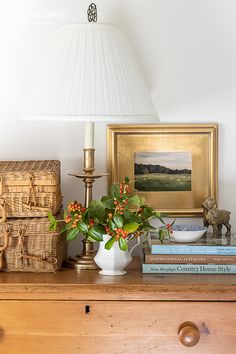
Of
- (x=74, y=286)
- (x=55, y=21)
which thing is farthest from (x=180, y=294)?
(x=55, y=21)

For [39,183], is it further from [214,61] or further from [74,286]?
[214,61]

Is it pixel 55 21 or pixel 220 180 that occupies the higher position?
pixel 55 21

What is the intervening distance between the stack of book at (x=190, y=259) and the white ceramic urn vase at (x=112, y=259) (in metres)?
0.06

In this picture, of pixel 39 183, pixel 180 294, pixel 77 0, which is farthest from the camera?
pixel 77 0

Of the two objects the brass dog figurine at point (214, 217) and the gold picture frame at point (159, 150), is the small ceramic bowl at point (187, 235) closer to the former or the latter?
the brass dog figurine at point (214, 217)

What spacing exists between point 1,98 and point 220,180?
0.74m

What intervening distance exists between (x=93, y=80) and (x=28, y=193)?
1.19ft

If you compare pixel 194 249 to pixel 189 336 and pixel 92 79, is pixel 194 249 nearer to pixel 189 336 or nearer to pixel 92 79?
pixel 189 336

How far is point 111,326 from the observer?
1820 millimetres

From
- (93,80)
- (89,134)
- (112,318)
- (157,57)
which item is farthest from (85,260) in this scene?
(157,57)

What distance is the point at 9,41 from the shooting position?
2.22 m

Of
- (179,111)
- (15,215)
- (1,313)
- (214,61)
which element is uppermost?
(214,61)

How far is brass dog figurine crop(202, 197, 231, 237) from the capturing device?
6.70 feet

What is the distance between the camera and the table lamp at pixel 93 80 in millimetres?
1835
